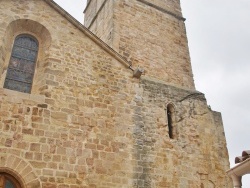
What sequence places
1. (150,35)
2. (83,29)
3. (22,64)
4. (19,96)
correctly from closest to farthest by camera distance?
(19,96) → (22,64) → (83,29) → (150,35)

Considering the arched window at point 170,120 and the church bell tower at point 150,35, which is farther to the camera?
the church bell tower at point 150,35

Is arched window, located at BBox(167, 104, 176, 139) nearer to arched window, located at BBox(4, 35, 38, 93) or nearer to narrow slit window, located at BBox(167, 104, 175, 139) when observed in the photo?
narrow slit window, located at BBox(167, 104, 175, 139)

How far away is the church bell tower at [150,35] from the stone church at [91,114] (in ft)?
0.21

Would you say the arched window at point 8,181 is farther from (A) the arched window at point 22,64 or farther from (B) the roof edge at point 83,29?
(B) the roof edge at point 83,29

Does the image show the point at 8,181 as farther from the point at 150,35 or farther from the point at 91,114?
the point at 150,35

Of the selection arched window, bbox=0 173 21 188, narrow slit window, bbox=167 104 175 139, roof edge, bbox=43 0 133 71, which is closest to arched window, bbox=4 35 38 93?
roof edge, bbox=43 0 133 71

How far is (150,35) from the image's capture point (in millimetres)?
9352

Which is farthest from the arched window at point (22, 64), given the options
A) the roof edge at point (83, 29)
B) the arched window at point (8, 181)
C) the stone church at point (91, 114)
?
the arched window at point (8, 181)

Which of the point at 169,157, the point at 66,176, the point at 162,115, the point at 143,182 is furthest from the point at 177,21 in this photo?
the point at 66,176

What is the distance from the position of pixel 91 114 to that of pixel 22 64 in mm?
1985

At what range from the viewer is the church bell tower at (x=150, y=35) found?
8578mm

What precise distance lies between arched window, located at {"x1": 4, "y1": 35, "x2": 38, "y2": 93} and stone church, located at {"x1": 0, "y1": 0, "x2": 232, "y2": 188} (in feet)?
0.07

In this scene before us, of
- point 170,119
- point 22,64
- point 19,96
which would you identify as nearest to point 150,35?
point 170,119


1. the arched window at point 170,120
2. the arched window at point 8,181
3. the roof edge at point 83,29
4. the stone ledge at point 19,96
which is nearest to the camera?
the arched window at point 8,181
